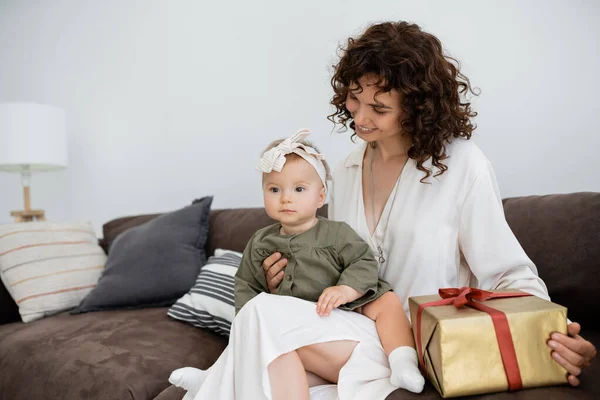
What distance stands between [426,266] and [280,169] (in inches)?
19.0

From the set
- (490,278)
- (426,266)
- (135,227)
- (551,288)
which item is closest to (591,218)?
(551,288)

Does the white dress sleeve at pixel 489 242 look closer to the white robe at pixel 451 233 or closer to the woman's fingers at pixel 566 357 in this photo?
the white robe at pixel 451 233

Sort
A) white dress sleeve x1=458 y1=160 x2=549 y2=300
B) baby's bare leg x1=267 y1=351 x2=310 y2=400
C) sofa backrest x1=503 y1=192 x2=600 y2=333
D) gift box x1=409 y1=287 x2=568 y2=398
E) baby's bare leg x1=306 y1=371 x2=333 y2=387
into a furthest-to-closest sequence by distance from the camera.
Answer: sofa backrest x1=503 y1=192 x2=600 y2=333 < white dress sleeve x1=458 y1=160 x2=549 y2=300 < baby's bare leg x1=306 y1=371 x2=333 y2=387 < baby's bare leg x1=267 y1=351 x2=310 y2=400 < gift box x1=409 y1=287 x2=568 y2=398

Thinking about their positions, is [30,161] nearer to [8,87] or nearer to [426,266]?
[8,87]

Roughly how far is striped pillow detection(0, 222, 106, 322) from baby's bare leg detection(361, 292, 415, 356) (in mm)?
1507

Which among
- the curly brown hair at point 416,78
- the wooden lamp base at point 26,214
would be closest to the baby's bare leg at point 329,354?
the curly brown hair at point 416,78

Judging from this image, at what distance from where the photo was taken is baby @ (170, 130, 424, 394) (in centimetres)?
120

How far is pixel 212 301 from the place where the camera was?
72.9 inches

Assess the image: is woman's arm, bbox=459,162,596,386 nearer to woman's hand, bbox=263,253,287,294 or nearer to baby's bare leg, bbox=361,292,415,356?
baby's bare leg, bbox=361,292,415,356

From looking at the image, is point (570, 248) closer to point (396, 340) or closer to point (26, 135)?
point (396, 340)

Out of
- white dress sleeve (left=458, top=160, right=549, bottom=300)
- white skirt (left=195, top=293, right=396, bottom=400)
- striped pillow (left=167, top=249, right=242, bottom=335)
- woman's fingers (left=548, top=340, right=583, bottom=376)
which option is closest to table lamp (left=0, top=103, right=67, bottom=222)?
striped pillow (left=167, top=249, right=242, bottom=335)

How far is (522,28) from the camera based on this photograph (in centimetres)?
196

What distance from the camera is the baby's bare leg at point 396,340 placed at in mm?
982

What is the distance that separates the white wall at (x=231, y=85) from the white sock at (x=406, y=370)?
1.21 meters
